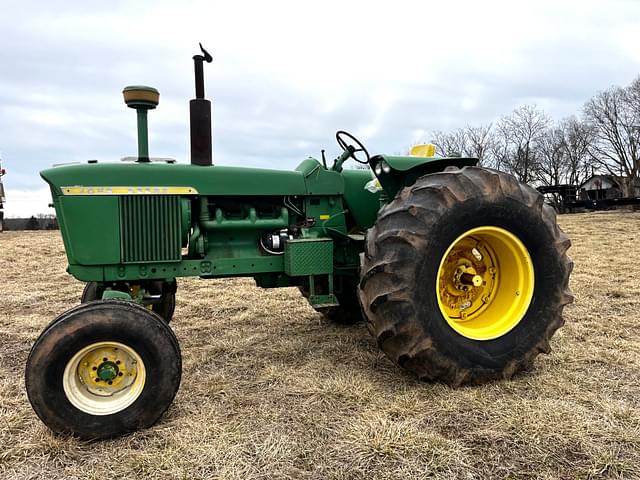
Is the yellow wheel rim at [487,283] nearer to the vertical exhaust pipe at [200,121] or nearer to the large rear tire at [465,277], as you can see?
the large rear tire at [465,277]

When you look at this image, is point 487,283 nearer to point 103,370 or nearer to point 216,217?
point 216,217

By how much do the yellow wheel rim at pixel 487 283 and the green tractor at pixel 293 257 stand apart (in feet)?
0.03

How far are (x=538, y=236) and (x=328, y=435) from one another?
6.68ft

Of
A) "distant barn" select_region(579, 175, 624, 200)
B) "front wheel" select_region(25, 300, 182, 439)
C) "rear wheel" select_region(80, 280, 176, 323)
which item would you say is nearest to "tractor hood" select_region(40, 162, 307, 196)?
"rear wheel" select_region(80, 280, 176, 323)

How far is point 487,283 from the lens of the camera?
12.8ft

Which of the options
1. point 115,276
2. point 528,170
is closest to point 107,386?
point 115,276

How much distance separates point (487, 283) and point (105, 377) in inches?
106

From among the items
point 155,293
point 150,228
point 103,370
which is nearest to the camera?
point 103,370

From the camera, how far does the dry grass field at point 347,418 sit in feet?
8.32

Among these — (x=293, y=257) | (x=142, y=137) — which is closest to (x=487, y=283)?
(x=293, y=257)

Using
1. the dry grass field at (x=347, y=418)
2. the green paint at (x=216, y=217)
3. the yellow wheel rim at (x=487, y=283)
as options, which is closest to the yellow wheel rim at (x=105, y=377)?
the dry grass field at (x=347, y=418)

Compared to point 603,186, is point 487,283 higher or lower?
lower

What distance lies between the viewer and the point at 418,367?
338 cm

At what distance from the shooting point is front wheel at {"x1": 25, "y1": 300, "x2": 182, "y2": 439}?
279cm
